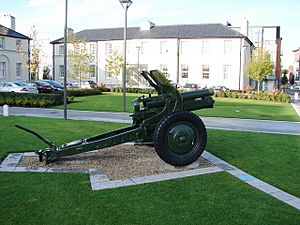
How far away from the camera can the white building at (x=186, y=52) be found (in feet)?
157

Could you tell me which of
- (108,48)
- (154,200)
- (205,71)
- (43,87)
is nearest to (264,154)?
(154,200)

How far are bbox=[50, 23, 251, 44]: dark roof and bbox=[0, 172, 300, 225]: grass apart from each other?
43575mm

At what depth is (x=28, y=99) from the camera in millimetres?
22344

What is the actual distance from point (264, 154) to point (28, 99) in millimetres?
16950

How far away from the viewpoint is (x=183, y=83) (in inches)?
1943

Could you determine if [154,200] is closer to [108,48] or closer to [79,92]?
[79,92]

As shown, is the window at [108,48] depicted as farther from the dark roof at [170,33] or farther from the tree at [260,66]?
the tree at [260,66]

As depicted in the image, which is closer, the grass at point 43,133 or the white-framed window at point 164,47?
the grass at point 43,133

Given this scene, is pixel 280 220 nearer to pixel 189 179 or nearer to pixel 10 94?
pixel 189 179

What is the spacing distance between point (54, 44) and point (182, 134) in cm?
5227

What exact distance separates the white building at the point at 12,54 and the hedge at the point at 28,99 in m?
20.2

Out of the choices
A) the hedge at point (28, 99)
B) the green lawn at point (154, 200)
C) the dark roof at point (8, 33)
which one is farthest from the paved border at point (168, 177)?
the dark roof at point (8, 33)

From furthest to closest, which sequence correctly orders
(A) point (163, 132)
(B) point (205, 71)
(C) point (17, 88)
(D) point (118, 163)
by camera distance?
(B) point (205, 71) → (C) point (17, 88) → (D) point (118, 163) → (A) point (163, 132)

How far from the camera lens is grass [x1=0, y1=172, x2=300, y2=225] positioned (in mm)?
4598
